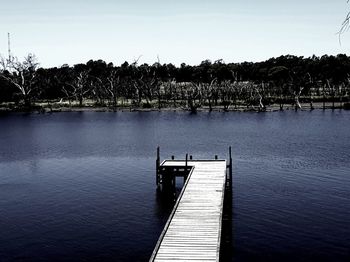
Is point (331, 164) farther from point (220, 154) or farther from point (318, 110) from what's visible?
point (318, 110)

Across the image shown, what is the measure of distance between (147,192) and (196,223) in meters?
16.5

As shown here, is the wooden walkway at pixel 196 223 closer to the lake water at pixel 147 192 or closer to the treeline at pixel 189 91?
the lake water at pixel 147 192

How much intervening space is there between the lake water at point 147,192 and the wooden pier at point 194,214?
2565 millimetres

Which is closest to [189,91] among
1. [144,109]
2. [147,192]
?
[144,109]

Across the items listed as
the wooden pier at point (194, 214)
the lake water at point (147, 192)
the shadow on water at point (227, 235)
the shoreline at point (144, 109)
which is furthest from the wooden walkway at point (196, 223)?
the shoreline at point (144, 109)

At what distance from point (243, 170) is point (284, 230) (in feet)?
67.5

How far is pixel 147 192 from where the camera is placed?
47.6 m

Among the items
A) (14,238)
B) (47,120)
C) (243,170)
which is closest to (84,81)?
(47,120)

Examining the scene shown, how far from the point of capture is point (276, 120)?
11306 centimetres

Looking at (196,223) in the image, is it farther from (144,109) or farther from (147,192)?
(144,109)

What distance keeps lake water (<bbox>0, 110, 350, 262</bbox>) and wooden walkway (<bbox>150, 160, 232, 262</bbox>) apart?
264 centimetres

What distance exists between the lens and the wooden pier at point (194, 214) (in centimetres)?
2689

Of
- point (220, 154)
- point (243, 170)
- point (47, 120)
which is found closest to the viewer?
point (243, 170)

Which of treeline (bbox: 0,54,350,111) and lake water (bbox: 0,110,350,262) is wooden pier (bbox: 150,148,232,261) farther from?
treeline (bbox: 0,54,350,111)
